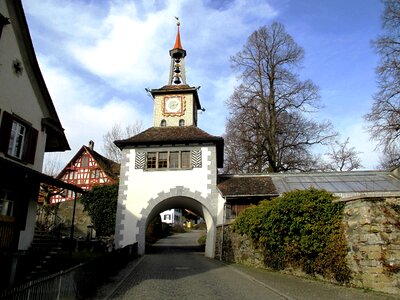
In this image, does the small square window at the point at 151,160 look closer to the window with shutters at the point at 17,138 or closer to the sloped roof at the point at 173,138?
the sloped roof at the point at 173,138

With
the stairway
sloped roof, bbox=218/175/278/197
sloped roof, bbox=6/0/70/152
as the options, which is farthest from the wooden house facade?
the stairway

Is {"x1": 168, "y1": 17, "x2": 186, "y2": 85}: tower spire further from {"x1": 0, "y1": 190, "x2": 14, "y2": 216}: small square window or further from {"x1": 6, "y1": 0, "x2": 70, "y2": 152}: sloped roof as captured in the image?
{"x1": 0, "y1": 190, "x2": 14, "y2": 216}: small square window

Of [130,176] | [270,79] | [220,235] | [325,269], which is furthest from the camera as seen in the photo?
[270,79]

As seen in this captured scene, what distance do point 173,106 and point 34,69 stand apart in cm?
1287

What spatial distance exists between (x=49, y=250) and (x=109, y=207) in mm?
14207

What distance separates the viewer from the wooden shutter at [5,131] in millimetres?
11978

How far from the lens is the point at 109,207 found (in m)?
27.8

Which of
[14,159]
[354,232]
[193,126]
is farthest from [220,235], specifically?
[14,159]

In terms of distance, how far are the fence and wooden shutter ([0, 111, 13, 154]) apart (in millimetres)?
5163

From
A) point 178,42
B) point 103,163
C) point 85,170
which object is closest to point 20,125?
point 178,42

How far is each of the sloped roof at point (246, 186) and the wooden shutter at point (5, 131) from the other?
12.2 metres

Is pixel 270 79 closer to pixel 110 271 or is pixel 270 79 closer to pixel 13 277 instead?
pixel 110 271

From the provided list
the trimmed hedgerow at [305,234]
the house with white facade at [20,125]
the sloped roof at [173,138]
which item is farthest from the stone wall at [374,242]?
the sloped roof at [173,138]

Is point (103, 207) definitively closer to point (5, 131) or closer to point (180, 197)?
point (180, 197)
